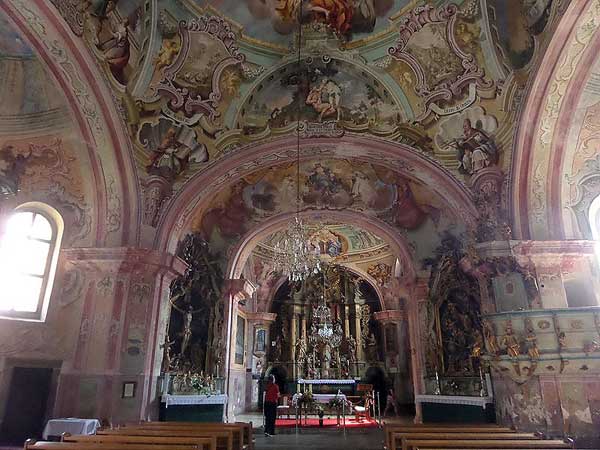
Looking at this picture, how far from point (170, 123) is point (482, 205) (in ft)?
26.1

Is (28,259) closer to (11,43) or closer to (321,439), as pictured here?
(11,43)

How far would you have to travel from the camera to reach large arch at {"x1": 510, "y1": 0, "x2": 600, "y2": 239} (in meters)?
7.80

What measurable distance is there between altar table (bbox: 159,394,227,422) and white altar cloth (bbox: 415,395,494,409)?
5647mm

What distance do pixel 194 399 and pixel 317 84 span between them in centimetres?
883

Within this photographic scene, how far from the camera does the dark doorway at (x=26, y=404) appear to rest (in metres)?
8.42

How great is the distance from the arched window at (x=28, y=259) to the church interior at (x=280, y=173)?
4 cm

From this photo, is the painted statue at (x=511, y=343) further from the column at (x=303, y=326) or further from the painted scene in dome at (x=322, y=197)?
the column at (x=303, y=326)

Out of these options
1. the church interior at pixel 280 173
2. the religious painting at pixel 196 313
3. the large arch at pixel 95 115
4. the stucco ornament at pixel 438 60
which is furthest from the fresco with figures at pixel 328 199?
A: the stucco ornament at pixel 438 60

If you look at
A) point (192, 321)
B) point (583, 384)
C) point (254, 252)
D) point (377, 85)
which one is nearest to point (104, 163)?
point (192, 321)

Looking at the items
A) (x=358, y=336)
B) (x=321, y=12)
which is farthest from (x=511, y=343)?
(x=358, y=336)

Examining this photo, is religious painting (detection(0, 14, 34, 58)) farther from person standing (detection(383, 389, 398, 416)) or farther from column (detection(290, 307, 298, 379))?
column (detection(290, 307, 298, 379))

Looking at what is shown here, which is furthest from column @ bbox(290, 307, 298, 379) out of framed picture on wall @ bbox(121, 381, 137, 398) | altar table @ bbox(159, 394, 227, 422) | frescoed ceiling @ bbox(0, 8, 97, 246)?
frescoed ceiling @ bbox(0, 8, 97, 246)

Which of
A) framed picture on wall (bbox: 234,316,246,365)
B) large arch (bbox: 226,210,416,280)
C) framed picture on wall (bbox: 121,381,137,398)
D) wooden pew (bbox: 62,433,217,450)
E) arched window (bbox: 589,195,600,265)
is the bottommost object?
wooden pew (bbox: 62,433,217,450)

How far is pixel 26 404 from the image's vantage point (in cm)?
867
